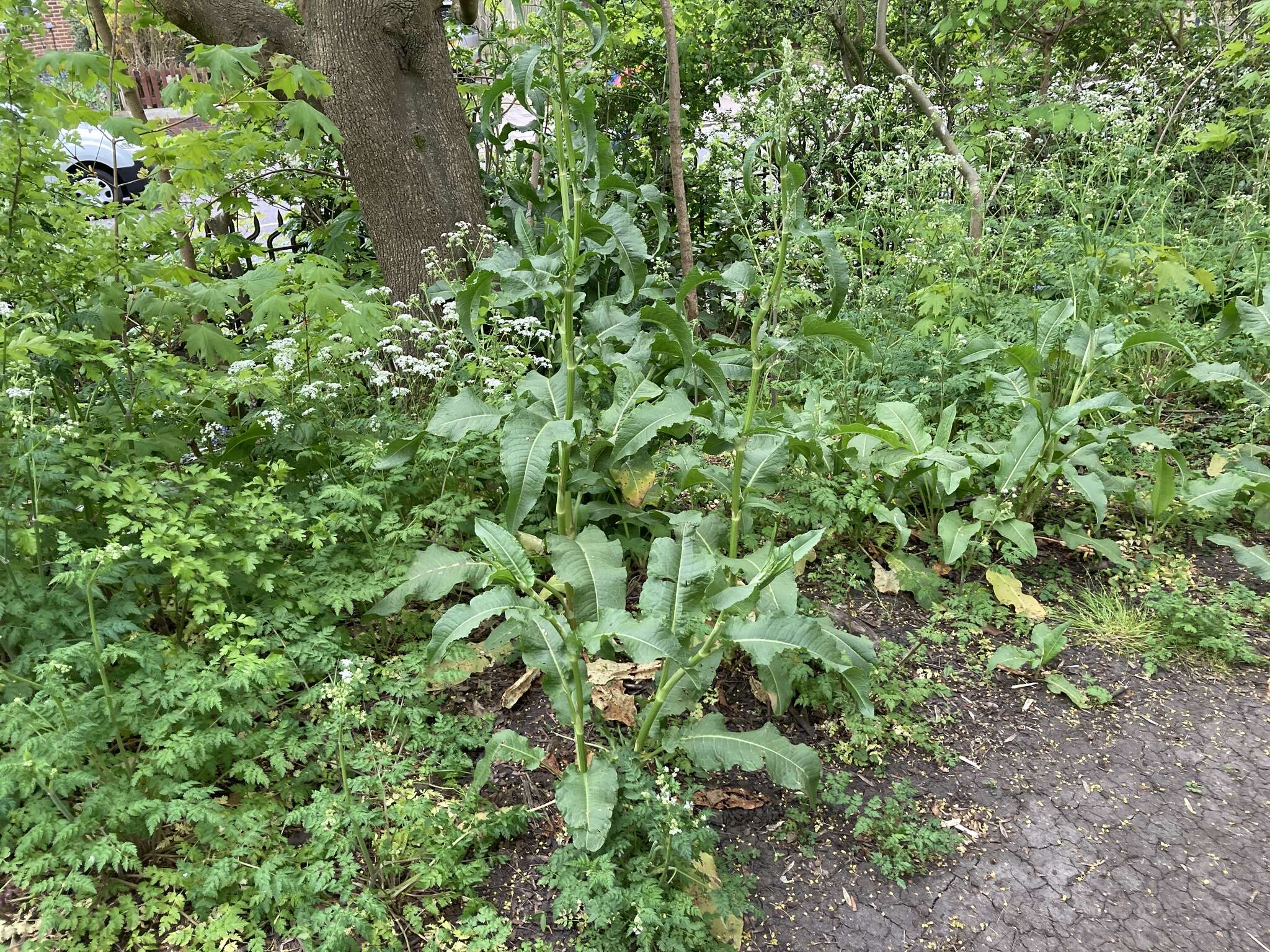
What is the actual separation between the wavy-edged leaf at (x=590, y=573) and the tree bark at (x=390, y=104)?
7.86 ft

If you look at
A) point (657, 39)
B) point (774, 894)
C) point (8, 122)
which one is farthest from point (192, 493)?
point (657, 39)

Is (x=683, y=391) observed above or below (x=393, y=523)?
above

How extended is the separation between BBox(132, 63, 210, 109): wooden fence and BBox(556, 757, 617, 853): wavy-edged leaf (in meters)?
3.84

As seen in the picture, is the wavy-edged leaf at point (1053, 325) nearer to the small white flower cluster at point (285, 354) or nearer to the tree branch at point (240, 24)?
the small white flower cluster at point (285, 354)

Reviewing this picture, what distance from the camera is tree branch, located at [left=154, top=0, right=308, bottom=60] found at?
4.32 meters

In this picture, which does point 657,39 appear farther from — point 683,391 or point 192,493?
point 192,493

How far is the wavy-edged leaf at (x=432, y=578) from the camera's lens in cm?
265

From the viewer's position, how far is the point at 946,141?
→ 5.32m

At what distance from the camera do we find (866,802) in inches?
98.3

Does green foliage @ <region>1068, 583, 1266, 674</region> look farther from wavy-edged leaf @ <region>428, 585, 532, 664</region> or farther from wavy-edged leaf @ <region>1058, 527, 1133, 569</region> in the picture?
wavy-edged leaf @ <region>428, 585, 532, 664</region>

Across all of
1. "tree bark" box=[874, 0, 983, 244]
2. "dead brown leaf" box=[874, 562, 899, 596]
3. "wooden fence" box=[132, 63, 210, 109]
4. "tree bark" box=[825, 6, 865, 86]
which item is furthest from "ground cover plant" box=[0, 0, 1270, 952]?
"tree bark" box=[825, 6, 865, 86]

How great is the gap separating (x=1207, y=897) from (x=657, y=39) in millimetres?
6649

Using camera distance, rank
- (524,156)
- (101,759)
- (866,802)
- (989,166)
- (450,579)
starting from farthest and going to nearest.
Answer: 1. (524,156)
2. (989,166)
3. (450,579)
4. (866,802)
5. (101,759)

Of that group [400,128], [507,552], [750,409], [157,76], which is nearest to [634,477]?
[750,409]
